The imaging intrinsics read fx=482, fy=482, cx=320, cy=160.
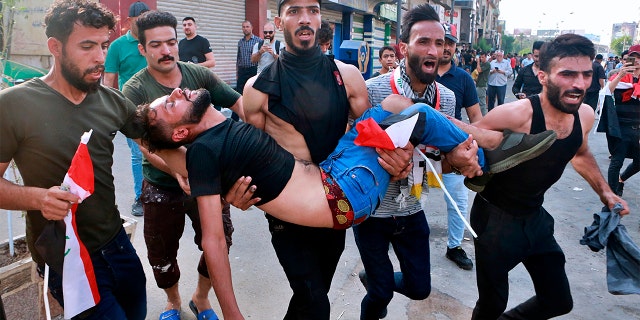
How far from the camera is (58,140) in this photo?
209cm

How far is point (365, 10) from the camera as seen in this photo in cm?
2080

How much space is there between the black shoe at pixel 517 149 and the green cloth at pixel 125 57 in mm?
3584

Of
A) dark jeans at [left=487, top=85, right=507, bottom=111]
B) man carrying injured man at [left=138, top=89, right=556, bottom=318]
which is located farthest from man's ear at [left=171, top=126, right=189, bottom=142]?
dark jeans at [left=487, top=85, right=507, bottom=111]

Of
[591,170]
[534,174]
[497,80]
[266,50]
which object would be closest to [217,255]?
[534,174]

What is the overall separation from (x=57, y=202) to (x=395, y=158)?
5.04 ft

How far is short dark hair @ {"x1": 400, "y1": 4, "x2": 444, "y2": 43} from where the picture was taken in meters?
3.08

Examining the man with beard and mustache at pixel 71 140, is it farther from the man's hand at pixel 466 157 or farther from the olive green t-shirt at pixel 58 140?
the man's hand at pixel 466 157

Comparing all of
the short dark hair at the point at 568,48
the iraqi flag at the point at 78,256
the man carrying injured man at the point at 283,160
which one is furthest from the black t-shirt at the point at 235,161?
the short dark hair at the point at 568,48

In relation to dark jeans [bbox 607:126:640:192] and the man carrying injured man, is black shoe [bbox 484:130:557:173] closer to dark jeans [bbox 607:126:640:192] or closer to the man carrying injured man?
the man carrying injured man

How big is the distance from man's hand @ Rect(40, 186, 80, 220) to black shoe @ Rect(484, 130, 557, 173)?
2.06m

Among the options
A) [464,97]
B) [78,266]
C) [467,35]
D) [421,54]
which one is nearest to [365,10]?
[464,97]

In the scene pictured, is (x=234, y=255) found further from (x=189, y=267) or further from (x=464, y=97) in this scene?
(x=464, y=97)

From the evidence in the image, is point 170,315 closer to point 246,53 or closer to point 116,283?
point 116,283

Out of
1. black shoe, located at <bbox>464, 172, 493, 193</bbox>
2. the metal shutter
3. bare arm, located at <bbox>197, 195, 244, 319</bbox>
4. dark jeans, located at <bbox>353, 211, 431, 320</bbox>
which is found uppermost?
the metal shutter
